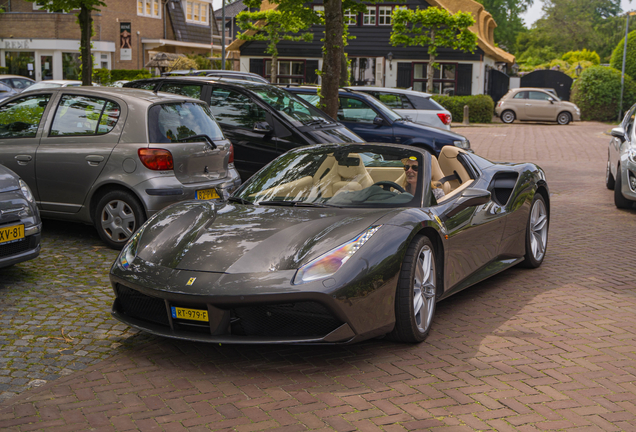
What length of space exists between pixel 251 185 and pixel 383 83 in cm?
3824

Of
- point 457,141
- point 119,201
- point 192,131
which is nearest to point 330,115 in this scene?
point 457,141

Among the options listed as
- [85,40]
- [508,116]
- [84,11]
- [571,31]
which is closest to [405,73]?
[508,116]

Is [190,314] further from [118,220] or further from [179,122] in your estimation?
[179,122]

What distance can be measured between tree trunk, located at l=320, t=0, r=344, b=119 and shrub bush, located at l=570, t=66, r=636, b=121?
30149mm

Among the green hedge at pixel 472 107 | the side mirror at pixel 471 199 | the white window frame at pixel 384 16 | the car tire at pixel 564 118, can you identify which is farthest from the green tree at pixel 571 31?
the side mirror at pixel 471 199

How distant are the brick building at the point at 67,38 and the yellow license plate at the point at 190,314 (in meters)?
39.3

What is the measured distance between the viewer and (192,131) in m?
7.82

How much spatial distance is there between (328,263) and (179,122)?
4.05 meters

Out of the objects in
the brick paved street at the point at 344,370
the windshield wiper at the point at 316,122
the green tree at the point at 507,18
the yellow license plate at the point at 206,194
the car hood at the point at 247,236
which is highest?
the green tree at the point at 507,18

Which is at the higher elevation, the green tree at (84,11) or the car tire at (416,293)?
the green tree at (84,11)

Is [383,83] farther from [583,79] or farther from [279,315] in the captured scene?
[279,315]

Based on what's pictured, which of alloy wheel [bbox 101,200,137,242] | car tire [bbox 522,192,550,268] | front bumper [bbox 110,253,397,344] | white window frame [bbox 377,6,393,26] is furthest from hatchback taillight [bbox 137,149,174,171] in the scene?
white window frame [bbox 377,6,393,26]

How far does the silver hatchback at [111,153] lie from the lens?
7348 mm

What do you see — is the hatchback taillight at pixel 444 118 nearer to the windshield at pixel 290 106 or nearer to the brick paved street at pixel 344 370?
the windshield at pixel 290 106
